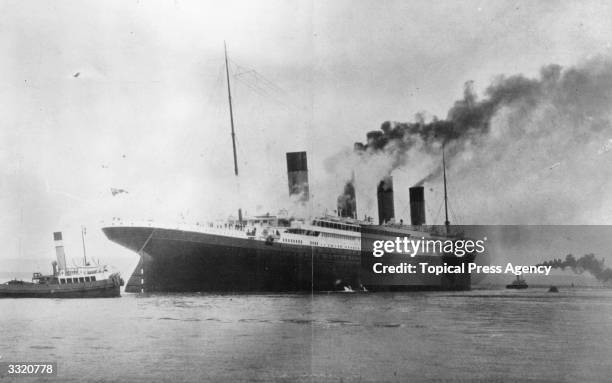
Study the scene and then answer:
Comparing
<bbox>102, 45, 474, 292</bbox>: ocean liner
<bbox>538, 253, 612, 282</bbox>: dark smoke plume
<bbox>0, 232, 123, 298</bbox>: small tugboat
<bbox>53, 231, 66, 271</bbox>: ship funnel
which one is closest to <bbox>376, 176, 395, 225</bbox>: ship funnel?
<bbox>102, 45, 474, 292</bbox>: ocean liner

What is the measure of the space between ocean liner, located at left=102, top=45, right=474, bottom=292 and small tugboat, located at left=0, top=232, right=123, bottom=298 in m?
2.60

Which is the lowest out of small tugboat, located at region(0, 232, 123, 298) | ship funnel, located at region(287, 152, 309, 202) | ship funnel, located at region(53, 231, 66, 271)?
small tugboat, located at region(0, 232, 123, 298)

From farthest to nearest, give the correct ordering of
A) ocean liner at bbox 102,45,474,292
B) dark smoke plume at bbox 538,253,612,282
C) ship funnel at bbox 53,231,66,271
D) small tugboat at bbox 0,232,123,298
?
small tugboat at bbox 0,232,123,298
ocean liner at bbox 102,45,474,292
ship funnel at bbox 53,231,66,271
dark smoke plume at bbox 538,253,612,282

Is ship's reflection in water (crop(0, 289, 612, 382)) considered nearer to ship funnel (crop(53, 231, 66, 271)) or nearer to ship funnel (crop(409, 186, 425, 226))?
ship funnel (crop(53, 231, 66, 271))

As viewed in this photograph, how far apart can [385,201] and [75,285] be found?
1312cm

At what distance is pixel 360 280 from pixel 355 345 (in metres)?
10.2

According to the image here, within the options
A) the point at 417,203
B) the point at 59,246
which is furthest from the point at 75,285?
the point at 417,203

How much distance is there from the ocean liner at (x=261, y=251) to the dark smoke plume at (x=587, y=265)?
6.09 meters

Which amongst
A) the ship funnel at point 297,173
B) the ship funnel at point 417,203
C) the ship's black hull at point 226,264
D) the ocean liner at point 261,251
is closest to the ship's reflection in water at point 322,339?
the ship's black hull at point 226,264

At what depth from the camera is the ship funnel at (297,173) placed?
16203 millimetres

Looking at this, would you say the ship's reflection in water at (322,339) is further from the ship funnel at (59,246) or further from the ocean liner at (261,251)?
the ocean liner at (261,251)

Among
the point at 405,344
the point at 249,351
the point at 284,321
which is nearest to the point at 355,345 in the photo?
the point at 405,344

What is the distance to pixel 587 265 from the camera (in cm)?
1507

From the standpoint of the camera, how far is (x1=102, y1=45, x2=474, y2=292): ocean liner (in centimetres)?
2246
